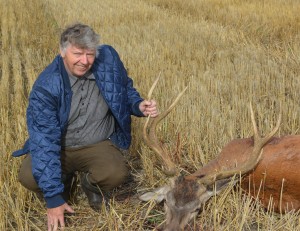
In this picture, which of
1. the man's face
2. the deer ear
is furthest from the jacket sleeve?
the deer ear

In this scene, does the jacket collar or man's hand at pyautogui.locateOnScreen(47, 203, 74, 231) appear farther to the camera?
the jacket collar

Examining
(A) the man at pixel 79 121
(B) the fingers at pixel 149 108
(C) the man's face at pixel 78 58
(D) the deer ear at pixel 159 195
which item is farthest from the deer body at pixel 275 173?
(C) the man's face at pixel 78 58

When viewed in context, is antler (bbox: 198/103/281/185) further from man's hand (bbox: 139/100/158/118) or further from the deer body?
man's hand (bbox: 139/100/158/118)

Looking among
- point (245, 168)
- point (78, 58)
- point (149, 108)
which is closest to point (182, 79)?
point (149, 108)

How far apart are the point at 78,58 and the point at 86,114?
54 centimetres

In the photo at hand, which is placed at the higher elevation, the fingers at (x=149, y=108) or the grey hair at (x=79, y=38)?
the grey hair at (x=79, y=38)

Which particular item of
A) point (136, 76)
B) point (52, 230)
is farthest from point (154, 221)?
point (136, 76)

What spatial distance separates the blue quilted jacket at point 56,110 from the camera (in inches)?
137

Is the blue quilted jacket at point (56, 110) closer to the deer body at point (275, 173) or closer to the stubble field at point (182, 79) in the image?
the stubble field at point (182, 79)

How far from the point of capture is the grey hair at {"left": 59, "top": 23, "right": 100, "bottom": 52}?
11.7ft

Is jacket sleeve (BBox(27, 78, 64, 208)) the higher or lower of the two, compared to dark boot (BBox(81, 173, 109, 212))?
higher

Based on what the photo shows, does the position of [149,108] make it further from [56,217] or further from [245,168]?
[56,217]

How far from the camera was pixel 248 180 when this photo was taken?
3.43m

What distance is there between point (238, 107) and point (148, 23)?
5907 mm
